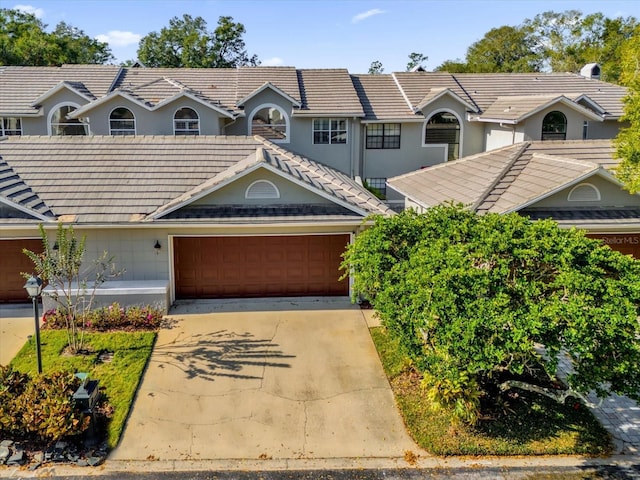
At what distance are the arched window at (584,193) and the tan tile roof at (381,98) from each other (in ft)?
41.2

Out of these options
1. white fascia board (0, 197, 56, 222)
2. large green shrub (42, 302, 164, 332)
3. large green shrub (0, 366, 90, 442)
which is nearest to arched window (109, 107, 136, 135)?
white fascia board (0, 197, 56, 222)

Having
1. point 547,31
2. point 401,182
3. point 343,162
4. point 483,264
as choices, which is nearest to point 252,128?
point 343,162

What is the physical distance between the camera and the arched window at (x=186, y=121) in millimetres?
24500

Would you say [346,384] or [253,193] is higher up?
[253,193]

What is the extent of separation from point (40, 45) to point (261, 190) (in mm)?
38151

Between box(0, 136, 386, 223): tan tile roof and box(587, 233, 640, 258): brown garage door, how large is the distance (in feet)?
22.1

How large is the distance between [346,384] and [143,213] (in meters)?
7.57

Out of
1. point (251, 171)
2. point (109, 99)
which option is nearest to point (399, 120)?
point (251, 171)

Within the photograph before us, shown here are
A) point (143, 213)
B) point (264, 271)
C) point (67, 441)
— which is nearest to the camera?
point (67, 441)

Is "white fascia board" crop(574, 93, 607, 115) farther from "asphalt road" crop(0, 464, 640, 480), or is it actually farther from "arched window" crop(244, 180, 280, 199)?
"asphalt road" crop(0, 464, 640, 480)

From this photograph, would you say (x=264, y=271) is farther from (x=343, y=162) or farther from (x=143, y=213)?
(x=343, y=162)

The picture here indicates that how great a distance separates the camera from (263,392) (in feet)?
37.7

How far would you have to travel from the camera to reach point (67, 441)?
955cm

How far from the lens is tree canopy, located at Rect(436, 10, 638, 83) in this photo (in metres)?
47.8
